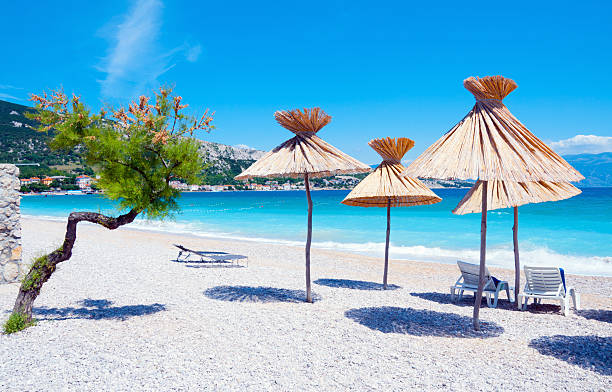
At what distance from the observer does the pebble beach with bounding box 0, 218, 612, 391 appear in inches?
131

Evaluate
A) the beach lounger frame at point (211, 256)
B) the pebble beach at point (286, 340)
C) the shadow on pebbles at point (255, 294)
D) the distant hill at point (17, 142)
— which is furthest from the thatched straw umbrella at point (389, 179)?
the distant hill at point (17, 142)

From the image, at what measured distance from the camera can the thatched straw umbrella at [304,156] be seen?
221 inches

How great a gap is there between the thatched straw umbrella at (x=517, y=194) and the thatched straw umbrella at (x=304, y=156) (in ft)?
7.29

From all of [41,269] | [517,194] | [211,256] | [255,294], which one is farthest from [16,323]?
[517,194]

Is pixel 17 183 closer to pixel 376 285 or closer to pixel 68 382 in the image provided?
pixel 68 382

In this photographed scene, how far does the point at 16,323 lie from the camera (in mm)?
4332

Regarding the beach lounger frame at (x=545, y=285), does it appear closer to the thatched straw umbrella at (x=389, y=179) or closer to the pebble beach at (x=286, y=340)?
the pebble beach at (x=286, y=340)

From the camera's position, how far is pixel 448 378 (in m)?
3.41

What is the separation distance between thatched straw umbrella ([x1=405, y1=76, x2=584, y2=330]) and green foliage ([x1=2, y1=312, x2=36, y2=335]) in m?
4.63

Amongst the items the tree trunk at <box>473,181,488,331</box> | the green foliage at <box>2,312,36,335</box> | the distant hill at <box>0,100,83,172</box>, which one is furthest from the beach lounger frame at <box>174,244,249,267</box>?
the distant hill at <box>0,100,83,172</box>

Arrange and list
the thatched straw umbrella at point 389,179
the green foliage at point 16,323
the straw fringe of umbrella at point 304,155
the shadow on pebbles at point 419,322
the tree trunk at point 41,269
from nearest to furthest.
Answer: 1. the green foliage at point 16,323
2. the tree trunk at point 41,269
3. the shadow on pebbles at point 419,322
4. the straw fringe of umbrella at point 304,155
5. the thatched straw umbrella at point 389,179

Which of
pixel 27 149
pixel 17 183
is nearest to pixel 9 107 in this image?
pixel 27 149

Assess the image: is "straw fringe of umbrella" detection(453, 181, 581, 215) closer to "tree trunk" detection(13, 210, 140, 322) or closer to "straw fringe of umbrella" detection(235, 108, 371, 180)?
"straw fringe of umbrella" detection(235, 108, 371, 180)

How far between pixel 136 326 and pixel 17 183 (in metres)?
3.90
